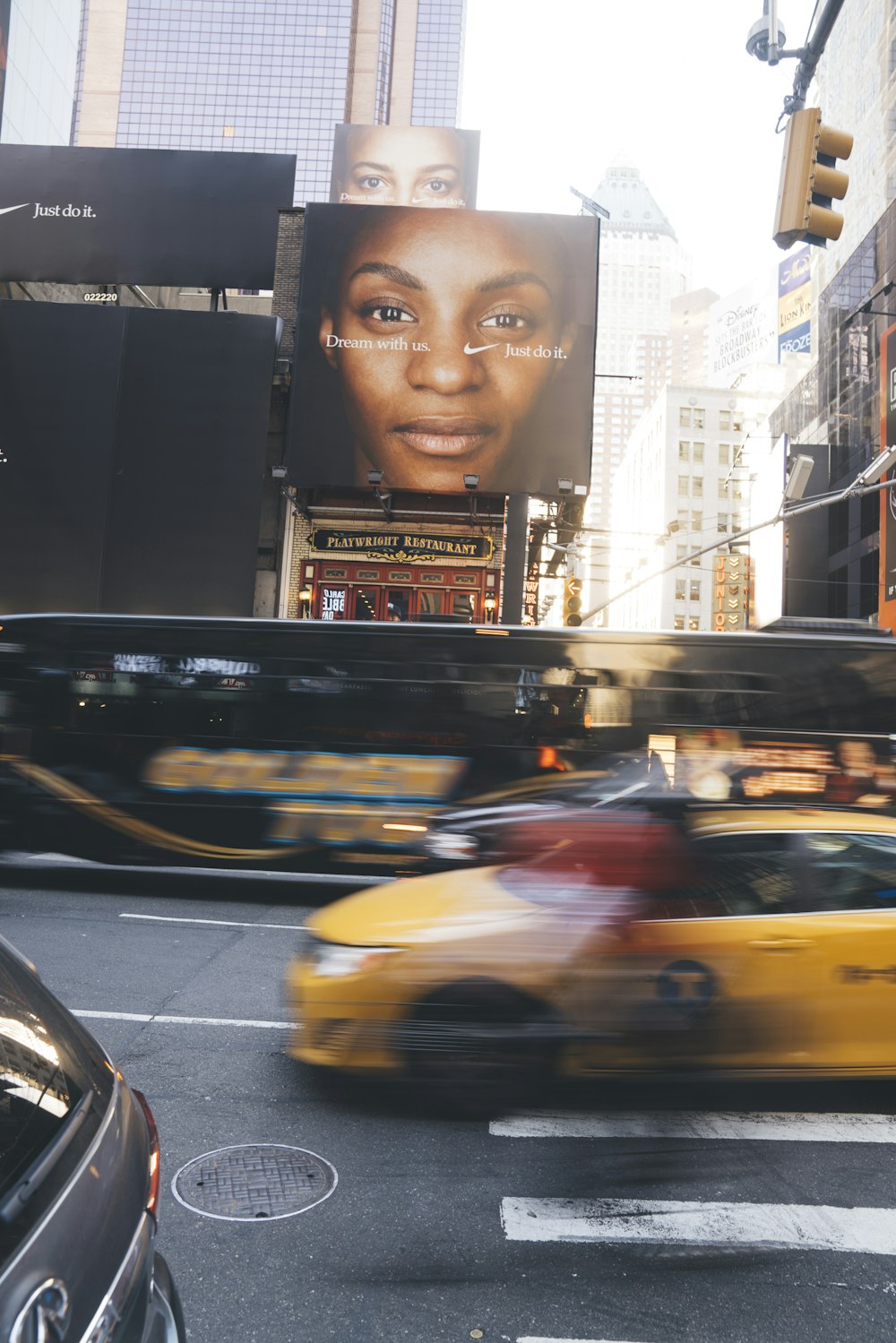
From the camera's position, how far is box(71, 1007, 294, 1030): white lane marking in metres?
6.11

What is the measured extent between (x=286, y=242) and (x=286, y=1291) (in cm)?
2709

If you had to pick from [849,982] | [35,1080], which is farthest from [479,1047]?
[35,1080]

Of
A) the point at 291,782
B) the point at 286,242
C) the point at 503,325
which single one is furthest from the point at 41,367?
the point at 291,782

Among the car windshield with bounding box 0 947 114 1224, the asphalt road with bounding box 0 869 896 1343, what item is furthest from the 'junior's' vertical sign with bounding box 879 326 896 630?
the car windshield with bounding box 0 947 114 1224

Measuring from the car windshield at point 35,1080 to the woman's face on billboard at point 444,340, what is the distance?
22.6 meters

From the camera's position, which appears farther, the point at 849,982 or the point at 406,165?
the point at 406,165

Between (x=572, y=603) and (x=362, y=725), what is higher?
(x=572, y=603)

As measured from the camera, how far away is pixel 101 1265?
1.68 m

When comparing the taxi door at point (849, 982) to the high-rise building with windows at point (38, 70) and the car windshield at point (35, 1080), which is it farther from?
the high-rise building with windows at point (38, 70)

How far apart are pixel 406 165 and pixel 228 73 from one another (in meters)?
106

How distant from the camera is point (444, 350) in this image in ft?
80.6

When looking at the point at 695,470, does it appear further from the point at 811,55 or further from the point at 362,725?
the point at 811,55

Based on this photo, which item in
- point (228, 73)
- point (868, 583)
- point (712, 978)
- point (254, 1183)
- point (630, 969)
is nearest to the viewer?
point (254, 1183)

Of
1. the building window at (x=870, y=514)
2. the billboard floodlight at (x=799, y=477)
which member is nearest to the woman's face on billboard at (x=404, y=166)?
the building window at (x=870, y=514)
